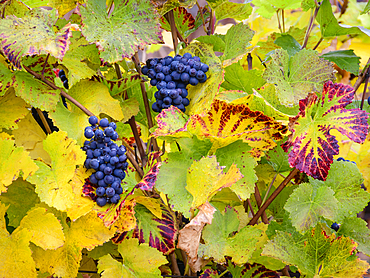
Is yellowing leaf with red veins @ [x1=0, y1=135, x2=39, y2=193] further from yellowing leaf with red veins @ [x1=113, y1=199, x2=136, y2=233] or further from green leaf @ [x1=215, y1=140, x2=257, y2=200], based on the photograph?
green leaf @ [x1=215, y1=140, x2=257, y2=200]

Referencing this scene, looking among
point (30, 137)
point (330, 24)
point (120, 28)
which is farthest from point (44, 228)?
point (330, 24)

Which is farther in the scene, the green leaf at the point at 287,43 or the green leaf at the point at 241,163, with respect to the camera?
the green leaf at the point at 287,43

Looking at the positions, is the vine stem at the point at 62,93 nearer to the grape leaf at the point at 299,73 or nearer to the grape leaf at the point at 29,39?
the grape leaf at the point at 29,39

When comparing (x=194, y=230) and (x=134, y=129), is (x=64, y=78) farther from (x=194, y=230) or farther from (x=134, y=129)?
(x=194, y=230)

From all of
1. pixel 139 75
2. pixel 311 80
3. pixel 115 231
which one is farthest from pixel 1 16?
pixel 311 80

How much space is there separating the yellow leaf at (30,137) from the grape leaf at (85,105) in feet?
0.17

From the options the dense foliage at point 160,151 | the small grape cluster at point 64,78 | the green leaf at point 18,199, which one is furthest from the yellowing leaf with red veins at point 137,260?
the small grape cluster at point 64,78

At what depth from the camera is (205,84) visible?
15.0 inches

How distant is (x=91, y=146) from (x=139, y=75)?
0.11m

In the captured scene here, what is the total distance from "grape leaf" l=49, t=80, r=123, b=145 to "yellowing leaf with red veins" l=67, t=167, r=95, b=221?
0.14ft

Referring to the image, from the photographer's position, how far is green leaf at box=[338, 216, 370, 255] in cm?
43

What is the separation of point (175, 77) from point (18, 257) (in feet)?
0.86

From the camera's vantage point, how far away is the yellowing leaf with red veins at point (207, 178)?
0.32 meters

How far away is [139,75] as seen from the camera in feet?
1.29
